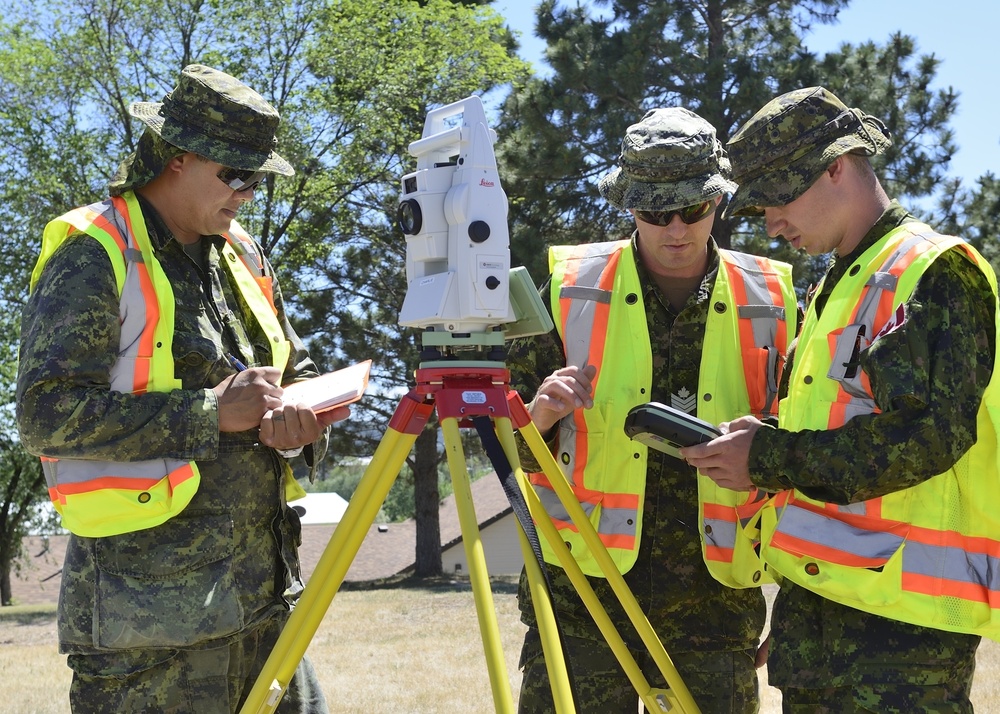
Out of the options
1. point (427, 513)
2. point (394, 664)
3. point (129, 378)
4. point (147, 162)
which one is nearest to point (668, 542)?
point (129, 378)

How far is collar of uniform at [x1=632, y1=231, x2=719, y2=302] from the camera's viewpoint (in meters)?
3.23

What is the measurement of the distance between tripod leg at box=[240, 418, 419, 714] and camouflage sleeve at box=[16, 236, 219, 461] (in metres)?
0.58

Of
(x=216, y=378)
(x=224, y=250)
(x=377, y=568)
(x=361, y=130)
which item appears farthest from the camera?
(x=377, y=568)

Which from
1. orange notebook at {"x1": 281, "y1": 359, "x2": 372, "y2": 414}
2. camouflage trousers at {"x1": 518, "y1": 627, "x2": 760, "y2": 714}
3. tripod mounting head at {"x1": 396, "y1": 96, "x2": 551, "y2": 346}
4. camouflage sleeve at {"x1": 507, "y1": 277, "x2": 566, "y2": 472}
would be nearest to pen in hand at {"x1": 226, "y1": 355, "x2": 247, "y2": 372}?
Answer: orange notebook at {"x1": 281, "y1": 359, "x2": 372, "y2": 414}

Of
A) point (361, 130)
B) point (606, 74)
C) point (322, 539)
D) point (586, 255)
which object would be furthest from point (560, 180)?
point (322, 539)

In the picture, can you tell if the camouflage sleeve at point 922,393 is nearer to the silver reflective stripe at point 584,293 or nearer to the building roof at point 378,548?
the silver reflective stripe at point 584,293

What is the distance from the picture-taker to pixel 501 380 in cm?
265

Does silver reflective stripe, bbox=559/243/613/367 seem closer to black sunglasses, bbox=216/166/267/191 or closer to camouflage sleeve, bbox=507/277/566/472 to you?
camouflage sleeve, bbox=507/277/566/472

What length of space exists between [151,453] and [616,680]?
4.84ft

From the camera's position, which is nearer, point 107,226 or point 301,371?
point 107,226

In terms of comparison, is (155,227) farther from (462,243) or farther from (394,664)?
(394,664)

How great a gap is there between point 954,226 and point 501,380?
15192 mm

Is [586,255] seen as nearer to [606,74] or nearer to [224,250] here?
[224,250]

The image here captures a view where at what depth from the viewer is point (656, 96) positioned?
15453mm
